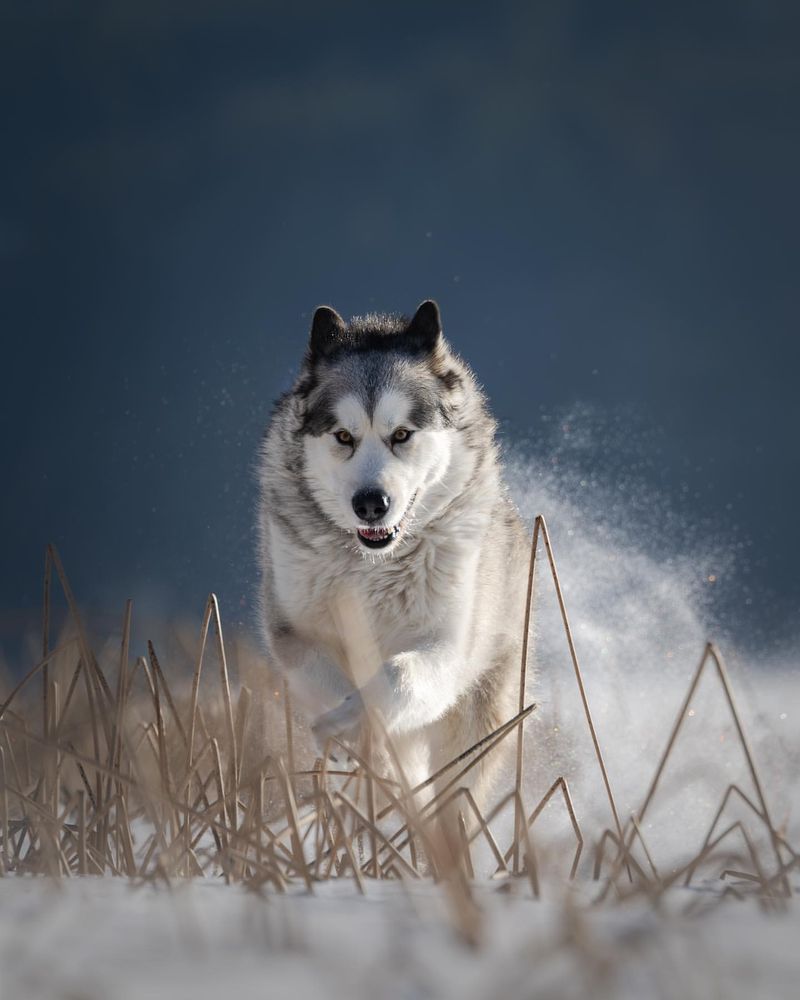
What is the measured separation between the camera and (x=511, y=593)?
4.55m

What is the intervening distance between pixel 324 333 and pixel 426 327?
51cm

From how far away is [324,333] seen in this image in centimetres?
430

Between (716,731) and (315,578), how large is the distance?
1797 mm

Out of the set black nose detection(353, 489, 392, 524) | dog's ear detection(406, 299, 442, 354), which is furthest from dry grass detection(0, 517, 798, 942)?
dog's ear detection(406, 299, 442, 354)

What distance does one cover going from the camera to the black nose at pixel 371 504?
3.51 metres

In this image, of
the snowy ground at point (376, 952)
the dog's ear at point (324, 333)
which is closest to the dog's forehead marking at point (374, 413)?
the dog's ear at point (324, 333)

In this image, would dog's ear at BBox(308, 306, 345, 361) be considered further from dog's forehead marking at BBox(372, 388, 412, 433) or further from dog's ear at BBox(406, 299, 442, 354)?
dog's forehead marking at BBox(372, 388, 412, 433)

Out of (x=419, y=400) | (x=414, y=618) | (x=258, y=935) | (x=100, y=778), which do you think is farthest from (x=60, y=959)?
(x=419, y=400)

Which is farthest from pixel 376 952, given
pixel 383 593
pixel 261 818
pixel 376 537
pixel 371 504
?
pixel 383 593

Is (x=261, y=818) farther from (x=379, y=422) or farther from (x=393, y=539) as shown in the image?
(x=379, y=422)

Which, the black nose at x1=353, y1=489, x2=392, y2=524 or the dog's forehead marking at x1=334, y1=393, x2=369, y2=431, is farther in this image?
the dog's forehead marking at x1=334, y1=393, x2=369, y2=431

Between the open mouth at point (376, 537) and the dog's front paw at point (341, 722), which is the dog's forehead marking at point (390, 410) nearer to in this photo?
the open mouth at point (376, 537)

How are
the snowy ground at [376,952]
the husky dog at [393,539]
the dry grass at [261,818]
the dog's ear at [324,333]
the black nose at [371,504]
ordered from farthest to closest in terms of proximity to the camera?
the dog's ear at [324,333], the husky dog at [393,539], the black nose at [371,504], the dry grass at [261,818], the snowy ground at [376,952]

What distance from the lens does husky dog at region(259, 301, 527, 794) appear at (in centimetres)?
362
